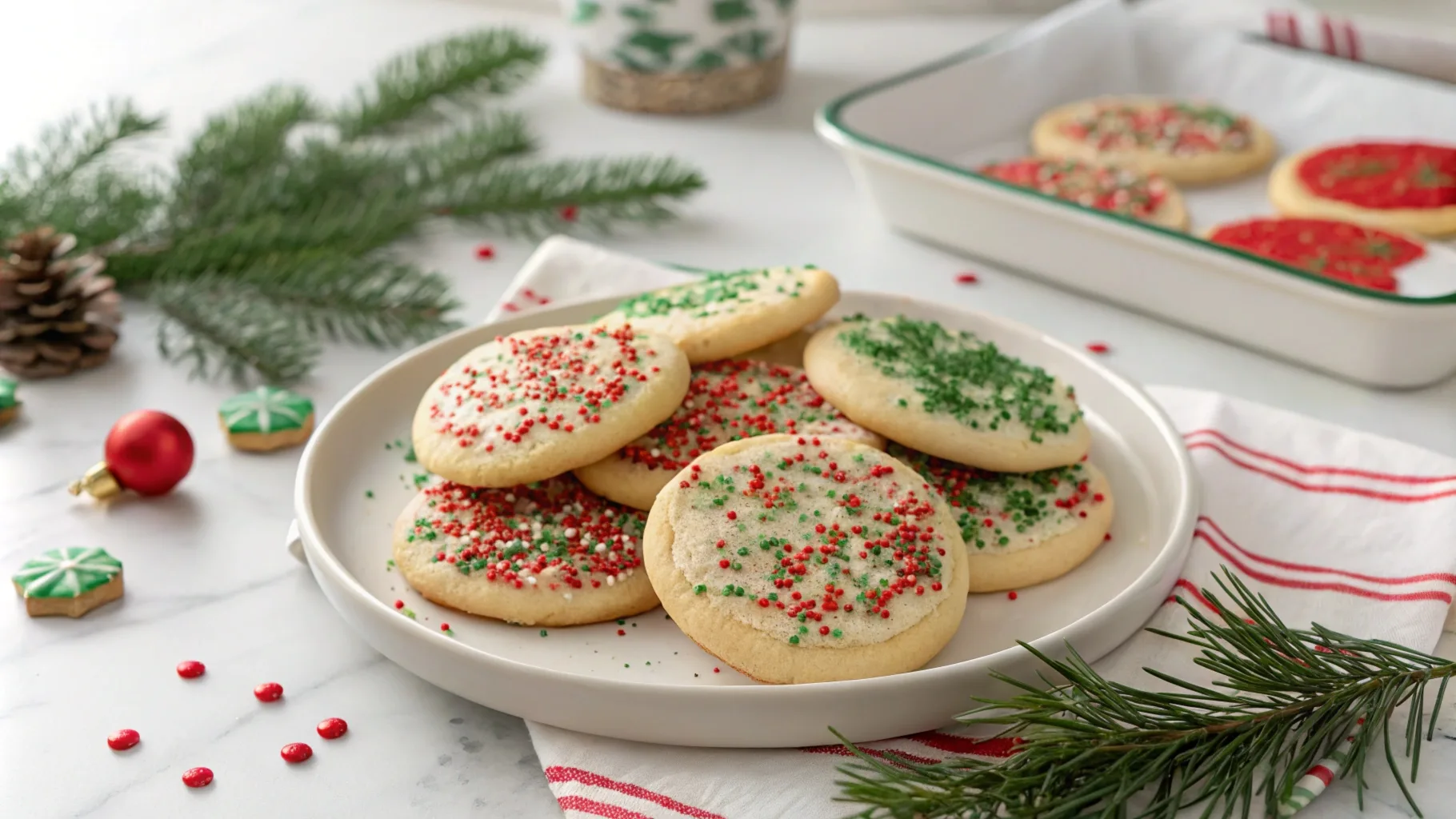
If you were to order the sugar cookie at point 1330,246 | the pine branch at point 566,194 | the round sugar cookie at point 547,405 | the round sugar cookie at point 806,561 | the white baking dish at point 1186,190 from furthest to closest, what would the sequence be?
the pine branch at point 566,194 → the sugar cookie at point 1330,246 → the white baking dish at point 1186,190 → the round sugar cookie at point 547,405 → the round sugar cookie at point 806,561

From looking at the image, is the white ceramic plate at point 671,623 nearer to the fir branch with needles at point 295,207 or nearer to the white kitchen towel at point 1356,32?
the fir branch with needles at point 295,207

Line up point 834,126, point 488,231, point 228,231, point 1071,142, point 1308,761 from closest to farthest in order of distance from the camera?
point 1308,761 → point 228,231 → point 834,126 → point 488,231 → point 1071,142

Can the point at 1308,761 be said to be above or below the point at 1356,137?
above

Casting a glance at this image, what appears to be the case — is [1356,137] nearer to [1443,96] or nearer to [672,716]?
[1443,96]

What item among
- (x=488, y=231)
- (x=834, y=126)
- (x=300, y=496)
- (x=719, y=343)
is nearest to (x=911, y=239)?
(x=834, y=126)

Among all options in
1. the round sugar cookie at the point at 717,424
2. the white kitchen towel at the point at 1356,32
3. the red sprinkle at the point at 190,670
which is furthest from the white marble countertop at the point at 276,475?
the white kitchen towel at the point at 1356,32

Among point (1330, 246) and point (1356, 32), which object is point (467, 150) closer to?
point (1330, 246)

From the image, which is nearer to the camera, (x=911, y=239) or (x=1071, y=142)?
(x=911, y=239)
